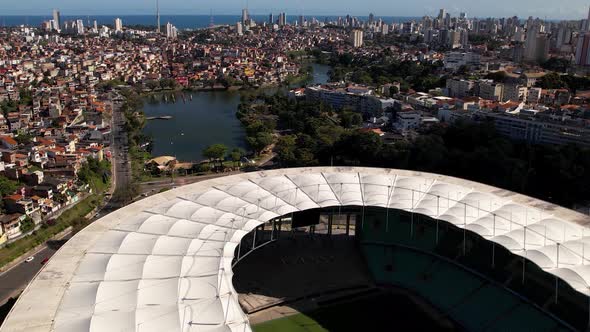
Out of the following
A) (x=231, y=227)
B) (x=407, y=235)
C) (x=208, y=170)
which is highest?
(x=231, y=227)

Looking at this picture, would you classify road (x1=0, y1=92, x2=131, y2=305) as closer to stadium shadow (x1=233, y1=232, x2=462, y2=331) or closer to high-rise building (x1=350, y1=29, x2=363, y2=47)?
stadium shadow (x1=233, y1=232, x2=462, y2=331)

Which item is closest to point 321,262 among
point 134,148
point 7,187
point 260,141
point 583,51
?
point 7,187

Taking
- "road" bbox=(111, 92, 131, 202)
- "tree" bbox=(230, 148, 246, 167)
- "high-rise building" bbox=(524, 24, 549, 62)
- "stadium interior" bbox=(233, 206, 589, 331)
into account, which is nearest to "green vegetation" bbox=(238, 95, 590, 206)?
"tree" bbox=(230, 148, 246, 167)

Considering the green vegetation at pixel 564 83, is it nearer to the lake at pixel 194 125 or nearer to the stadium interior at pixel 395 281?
the lake at pixel 194 125

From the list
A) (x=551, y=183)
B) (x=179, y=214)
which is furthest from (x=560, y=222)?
(x=551, y=183)

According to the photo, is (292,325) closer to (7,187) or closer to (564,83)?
(7,187)

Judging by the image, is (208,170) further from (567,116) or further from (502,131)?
(567,116)
